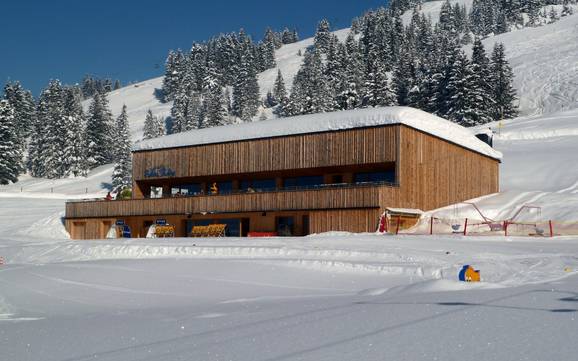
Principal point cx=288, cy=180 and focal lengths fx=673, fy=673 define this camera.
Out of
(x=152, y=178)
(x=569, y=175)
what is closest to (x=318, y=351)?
(x=152, y=178)

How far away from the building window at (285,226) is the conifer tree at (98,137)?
5263 cm

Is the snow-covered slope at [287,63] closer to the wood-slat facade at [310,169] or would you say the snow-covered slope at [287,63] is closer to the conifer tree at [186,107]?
the conifer tree at [186,107]

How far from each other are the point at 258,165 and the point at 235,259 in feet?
49.1

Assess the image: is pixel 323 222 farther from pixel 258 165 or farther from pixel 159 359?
pixel 159 359

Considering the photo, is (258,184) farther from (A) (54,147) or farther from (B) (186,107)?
(B) (186,107)

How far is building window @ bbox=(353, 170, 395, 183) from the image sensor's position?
1265 inches

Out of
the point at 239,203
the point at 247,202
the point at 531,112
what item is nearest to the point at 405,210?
the point at 247,202

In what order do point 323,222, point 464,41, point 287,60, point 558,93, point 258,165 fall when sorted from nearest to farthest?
point 323,222 < point 258,165 < point 558,93 < point 464,41 < point 287,60

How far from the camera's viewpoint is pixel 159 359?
24.5 ft

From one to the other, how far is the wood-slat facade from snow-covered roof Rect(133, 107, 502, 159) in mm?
300

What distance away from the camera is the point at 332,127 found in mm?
31688

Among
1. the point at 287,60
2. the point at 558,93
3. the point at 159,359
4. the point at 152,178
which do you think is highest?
the point at 287,60

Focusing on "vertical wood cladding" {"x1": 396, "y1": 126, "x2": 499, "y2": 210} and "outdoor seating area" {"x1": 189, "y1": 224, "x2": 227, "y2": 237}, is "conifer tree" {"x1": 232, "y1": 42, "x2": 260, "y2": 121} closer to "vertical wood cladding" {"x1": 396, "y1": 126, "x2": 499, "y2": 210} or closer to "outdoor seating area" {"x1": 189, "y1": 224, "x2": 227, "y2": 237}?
"vertical wood cladding" {"x1": 396, "y1": 126, "x2": 499, "y2": 210}

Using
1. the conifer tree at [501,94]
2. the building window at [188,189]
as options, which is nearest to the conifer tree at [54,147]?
the building window at [188,189]
